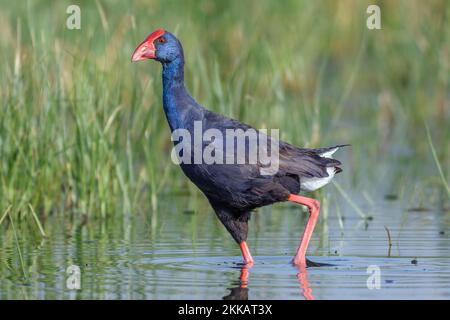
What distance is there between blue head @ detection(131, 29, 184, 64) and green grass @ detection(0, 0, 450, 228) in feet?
2.97

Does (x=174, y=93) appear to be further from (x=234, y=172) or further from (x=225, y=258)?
(x=225, y=258)

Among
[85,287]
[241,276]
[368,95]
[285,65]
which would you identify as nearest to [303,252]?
[241,276]

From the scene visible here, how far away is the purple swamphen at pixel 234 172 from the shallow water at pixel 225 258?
0.28m

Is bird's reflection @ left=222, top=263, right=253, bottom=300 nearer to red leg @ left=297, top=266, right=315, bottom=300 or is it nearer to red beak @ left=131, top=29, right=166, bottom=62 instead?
red leg @ left=297, top=266, right=315, bottom=300

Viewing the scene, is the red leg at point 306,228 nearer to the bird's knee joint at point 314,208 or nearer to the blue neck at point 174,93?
the bird's knee joint at point 314,208

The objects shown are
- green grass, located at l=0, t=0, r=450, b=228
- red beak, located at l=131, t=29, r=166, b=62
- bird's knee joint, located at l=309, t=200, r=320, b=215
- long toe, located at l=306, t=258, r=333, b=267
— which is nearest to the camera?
long toe, located at l=306, t=258, r=333, b=267

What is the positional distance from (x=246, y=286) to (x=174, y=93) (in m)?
1.53

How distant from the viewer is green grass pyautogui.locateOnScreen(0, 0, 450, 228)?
8.16 meters

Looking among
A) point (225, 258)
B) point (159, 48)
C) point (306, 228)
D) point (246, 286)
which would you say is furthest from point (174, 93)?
point (246, 286)

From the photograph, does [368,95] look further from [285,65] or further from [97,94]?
[97,94]

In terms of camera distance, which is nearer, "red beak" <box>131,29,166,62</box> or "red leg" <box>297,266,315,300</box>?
"red leg" <box>297,266,315,300</box>

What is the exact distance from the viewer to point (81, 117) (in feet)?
26.8

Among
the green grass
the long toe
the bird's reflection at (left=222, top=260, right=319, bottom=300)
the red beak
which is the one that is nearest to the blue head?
the red beak

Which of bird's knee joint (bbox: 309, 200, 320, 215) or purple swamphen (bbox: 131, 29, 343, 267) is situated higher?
purple swamphen (bbox: 131, 29, 343, 267)
